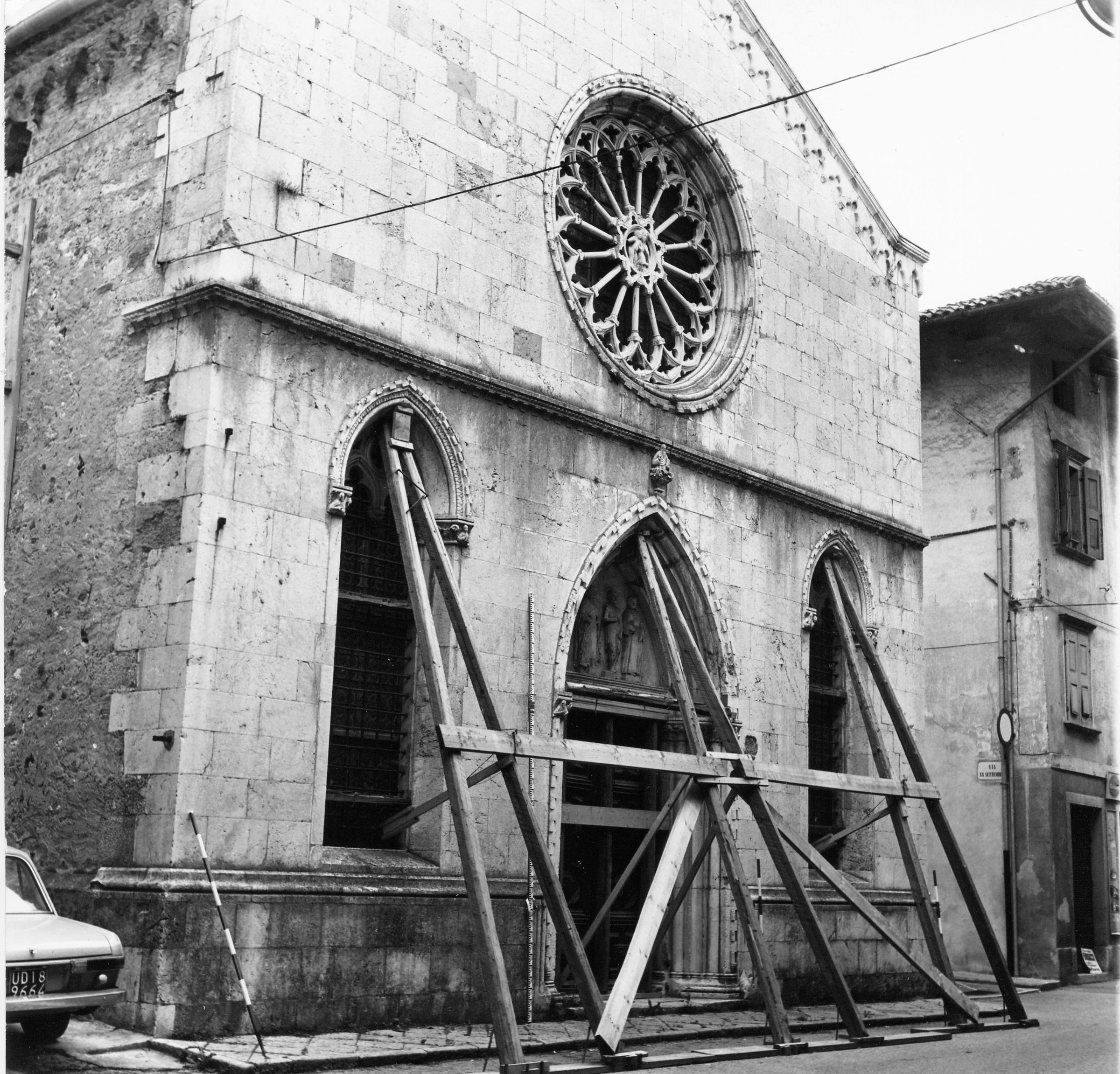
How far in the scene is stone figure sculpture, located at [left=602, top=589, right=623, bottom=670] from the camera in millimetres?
13922

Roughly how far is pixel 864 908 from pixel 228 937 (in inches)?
218

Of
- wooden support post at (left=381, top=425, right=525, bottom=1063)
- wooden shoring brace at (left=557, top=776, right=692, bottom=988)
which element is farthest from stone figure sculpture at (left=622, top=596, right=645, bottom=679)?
wooden support post at (left=381, top=425, right=525, bottom=1063)

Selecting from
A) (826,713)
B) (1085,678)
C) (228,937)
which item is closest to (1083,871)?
(1085,678)

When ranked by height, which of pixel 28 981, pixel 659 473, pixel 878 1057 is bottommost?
pixel 878 1057

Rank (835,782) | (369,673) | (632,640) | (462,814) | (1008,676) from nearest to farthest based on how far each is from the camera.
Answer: (462,814) < (369,673) < (835,782) < (632,640) < (1008,676)

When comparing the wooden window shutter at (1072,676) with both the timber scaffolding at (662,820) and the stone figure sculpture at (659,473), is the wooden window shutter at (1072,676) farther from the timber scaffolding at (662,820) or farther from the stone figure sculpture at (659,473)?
the stone figure sculpture at (659,473)

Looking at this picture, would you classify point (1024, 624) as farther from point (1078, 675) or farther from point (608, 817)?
Result: point (608, 817)

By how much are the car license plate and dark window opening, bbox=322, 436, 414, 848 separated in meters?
3.13

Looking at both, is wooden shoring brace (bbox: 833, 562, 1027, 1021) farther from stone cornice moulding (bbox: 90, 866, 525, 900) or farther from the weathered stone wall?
the weathered stone wall

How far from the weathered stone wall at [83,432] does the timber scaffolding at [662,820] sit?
2023 mm

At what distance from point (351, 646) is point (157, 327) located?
9.55 ft

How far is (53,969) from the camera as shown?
8.16m

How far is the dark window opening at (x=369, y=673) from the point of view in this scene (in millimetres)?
11227

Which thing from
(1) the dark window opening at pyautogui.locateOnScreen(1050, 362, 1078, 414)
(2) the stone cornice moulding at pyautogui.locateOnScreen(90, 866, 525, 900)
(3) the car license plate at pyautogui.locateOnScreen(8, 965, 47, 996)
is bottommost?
(3) the car license plate at pyautogui.locateOnScreen(8, 965, 47, 996)
